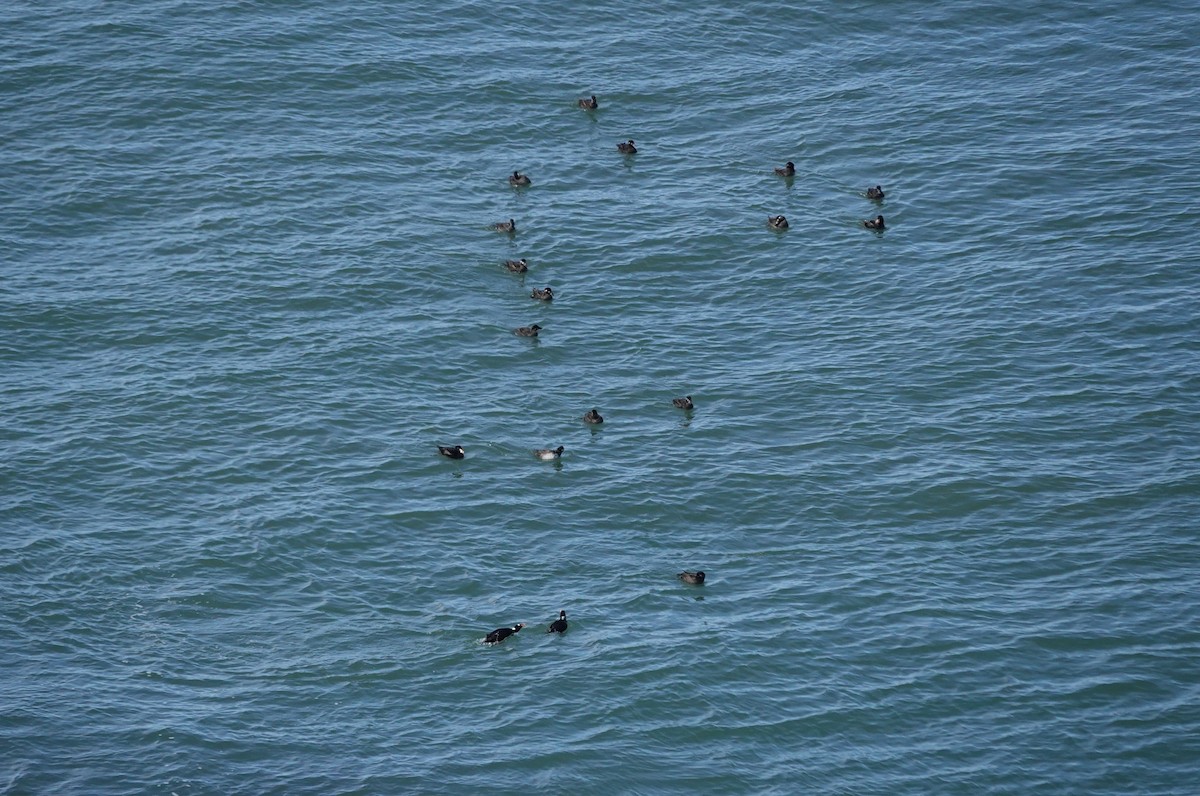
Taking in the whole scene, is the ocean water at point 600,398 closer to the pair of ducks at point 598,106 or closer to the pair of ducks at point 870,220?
the pair of ducks at point 598,106

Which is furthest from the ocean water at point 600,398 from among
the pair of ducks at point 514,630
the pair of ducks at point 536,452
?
the pair of ducks at point 536,452

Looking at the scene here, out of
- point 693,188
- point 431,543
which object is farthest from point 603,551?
point 693,188

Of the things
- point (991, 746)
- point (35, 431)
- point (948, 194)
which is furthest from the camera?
point (948, 194)

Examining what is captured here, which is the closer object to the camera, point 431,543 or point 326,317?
point 431,543

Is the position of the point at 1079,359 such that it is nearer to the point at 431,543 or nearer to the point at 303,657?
the point at 431,543

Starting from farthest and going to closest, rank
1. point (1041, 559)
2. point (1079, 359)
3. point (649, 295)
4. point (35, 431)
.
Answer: point (649, 295)
point (1079, 359)
point (35, 431)
point (1041, 559)

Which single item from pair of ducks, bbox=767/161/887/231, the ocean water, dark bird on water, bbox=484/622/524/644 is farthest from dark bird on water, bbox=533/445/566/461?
pair of ducks, bbox=767/161/887/231

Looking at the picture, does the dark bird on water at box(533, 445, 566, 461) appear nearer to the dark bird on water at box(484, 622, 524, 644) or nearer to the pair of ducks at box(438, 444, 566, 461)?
the pair of ducks at box(438, 444, 566, 461)
